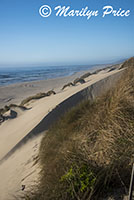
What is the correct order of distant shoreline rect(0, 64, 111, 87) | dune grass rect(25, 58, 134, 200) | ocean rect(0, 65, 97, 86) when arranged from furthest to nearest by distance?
ocean rect(0, 65, 97, 86)
distant shoreline rect(0, 64, 111, 87)
dune grass rect(25, 58, 134, 200)

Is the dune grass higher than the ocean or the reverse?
higher

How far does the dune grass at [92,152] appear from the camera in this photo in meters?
2.43

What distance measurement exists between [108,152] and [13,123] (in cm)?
578

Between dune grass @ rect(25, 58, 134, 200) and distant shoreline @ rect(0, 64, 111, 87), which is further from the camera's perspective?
distant shoreline @ rect(0, 64, 111, 87)

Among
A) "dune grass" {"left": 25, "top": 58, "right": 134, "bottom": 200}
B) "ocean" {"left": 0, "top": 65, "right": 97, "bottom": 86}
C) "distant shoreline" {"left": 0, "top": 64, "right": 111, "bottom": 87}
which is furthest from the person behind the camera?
"ocean" {"left": 0, "top": 65, "right": 97, "bottom": 86}

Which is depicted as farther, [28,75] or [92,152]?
[28,75]

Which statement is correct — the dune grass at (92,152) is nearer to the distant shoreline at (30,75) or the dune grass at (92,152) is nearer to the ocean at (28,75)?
the distant shoreline at (30,75)

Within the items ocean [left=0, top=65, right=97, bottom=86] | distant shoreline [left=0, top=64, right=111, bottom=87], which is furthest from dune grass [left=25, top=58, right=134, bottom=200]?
ocean [left=0, top=65, right=97, bottom=86]

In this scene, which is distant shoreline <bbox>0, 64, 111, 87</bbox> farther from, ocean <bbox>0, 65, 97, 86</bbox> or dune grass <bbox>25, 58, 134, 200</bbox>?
dune grass <bbox>25, 58, 134, 200</bbox>

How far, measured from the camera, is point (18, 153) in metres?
5.14

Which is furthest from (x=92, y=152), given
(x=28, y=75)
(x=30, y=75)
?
(x=28, y=75)

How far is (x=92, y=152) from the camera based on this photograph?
306 cm

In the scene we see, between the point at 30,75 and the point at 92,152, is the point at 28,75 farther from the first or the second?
the point at 92,152

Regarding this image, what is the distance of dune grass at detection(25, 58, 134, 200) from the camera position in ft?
7.98
